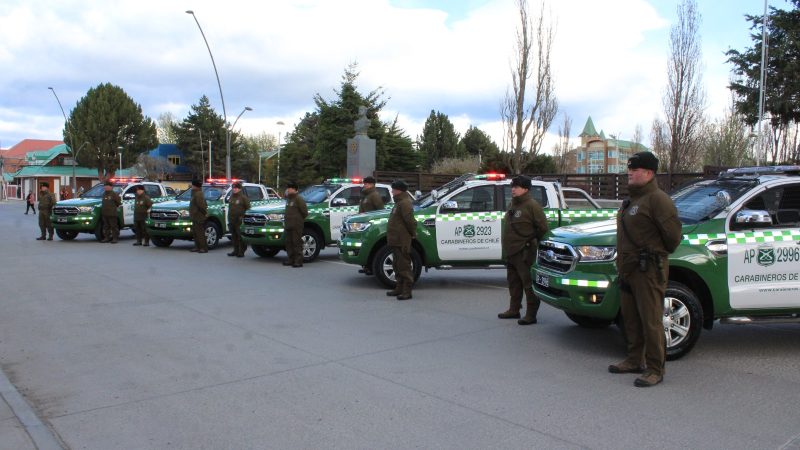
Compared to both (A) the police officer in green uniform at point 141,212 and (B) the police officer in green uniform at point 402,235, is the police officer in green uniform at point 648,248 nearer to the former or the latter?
(B) the police officer in green uniform at point 402,235

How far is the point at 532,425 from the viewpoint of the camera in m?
4.49

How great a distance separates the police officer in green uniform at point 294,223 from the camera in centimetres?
1309

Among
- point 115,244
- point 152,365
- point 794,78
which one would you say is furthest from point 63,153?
point 152,365

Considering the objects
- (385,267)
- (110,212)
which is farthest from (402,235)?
(110,212)

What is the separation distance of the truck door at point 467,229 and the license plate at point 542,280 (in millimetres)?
3435

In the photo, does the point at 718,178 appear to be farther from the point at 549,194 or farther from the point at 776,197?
the point at 549,194

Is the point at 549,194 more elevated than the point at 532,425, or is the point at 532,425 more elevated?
the point at 549,194

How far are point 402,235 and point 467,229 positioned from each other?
141 cm

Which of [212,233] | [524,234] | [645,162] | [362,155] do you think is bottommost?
[212,233]

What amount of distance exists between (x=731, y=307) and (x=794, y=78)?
2841cm

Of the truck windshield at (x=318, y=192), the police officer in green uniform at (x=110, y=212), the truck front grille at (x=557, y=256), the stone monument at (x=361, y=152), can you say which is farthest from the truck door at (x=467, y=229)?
the stone monument at (x=361, y=152)

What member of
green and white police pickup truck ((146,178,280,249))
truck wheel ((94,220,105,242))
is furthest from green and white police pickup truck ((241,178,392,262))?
truck wheel ((94,220,105,242))

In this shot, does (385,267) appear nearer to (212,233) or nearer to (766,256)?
(766,256)

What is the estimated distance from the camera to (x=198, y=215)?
623 inches
